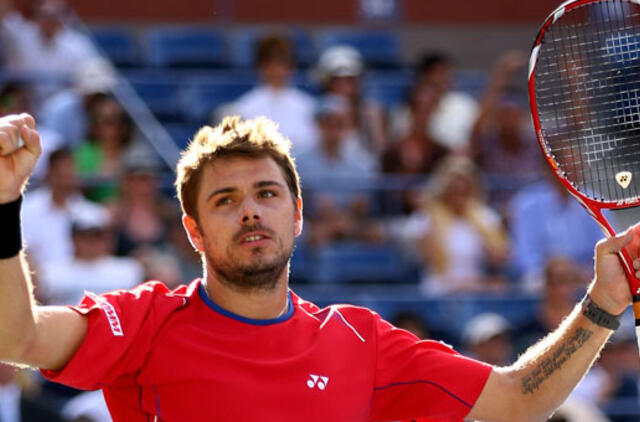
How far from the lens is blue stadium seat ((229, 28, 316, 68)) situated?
10516 millimetres

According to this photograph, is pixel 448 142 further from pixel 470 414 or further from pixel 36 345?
pixel 36 345

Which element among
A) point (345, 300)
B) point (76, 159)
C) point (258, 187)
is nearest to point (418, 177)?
point (345, 300)

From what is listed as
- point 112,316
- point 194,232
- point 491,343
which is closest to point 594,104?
point 194,232

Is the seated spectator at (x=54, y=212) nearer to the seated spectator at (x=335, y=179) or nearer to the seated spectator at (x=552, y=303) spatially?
the seated spectator at (x=335, y=179)

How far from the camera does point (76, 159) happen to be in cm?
847

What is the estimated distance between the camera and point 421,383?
3.65 metres

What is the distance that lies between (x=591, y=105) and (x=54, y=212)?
4531 millimetres

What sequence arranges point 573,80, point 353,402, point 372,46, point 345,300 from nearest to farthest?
1. point 353,402
2. point 573,80
3. point 345,300
4. point 372,46

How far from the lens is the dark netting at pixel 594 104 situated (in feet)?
12.7

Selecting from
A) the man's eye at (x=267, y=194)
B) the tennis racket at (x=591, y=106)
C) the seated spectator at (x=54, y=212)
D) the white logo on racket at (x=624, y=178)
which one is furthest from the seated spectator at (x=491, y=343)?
the man's eye at (x=267, y=194)

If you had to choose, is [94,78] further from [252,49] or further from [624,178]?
[624,178]

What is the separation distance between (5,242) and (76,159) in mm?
5497

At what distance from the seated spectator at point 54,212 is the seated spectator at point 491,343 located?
7.95 feet

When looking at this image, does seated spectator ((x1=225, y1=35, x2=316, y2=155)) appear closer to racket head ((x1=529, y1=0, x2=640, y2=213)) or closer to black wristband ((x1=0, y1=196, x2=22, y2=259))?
racket head ((x1=529, y1=0, x2=640, y2=213))
